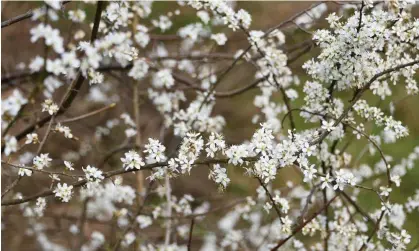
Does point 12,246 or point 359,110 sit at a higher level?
point 12,246

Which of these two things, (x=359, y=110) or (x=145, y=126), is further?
(x=145, y=126)

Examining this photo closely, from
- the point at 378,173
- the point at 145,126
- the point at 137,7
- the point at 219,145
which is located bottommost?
the point at 219,145

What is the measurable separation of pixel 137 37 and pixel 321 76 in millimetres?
1368

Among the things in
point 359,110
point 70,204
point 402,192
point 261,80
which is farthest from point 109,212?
point 402,192

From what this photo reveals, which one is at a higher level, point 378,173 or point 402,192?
point 402,192

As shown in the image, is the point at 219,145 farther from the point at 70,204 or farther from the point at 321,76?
the point at 70,204

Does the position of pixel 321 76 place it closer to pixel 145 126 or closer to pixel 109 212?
pixel 109 212

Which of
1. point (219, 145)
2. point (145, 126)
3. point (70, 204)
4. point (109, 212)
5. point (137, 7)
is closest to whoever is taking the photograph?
point (219, 145)

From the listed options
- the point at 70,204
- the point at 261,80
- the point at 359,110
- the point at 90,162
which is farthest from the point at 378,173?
the point at 70,204

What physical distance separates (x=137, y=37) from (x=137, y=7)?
23cm

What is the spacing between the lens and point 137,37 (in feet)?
11.6

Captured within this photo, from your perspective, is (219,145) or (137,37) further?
(137,37)

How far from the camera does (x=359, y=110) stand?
263cm

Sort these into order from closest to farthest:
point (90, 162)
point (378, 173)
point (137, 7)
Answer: point (137, 7), point (378, 173), point (90, 162)
